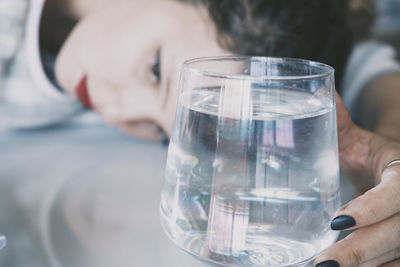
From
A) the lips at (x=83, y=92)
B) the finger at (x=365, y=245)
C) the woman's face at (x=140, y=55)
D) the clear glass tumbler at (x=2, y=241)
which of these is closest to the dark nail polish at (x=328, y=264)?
the finger at (x=365, y=245)

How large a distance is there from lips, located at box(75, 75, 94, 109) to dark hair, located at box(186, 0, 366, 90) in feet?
0.89

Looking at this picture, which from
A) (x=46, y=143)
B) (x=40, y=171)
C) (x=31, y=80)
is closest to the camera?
(x=40, y=171)

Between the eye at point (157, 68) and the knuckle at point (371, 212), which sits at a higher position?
the eye at point (157, 68)

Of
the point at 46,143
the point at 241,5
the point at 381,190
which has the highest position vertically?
the point at 241,5

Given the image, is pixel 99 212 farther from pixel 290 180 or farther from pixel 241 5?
pixel 241 5

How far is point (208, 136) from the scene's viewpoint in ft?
0.85

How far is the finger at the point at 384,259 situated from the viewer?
1.01 ft

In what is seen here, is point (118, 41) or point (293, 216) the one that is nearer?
point (293, 216)

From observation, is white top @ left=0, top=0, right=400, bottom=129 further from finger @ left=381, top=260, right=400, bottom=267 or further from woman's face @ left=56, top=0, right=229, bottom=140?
finger @ left=381, top=260, right=400, bottom=267

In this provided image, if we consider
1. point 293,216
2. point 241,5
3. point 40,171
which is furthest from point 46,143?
point 293,216

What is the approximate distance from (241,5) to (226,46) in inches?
4.1

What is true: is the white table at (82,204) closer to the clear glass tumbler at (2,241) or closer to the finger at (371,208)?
the clear glass tumbler at (2,241)

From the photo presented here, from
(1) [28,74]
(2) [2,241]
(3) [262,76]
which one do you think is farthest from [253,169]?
(1) [28,74]

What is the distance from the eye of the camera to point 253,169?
247 mm
